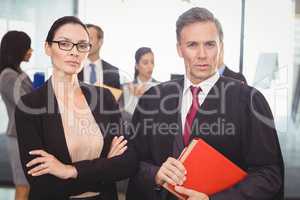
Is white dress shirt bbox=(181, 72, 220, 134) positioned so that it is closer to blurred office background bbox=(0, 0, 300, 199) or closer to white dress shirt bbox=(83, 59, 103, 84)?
blurred office background bbox=(0, 0, 300, 199)

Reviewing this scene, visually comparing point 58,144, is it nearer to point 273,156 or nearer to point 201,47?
point 201,47

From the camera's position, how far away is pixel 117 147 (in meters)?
1.63

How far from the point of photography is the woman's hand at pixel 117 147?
1615 millimetres

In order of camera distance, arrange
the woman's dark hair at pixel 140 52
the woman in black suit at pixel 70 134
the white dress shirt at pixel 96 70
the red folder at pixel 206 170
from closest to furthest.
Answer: the red folder at pixel 206 170 → the woman in black suit at pixel 70 134 → the white dress shirt at pixel 96 70 → the woman's dark hair at pixel 140 52

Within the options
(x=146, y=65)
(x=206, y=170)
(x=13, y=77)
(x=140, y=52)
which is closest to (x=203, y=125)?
(x=206, y=170)

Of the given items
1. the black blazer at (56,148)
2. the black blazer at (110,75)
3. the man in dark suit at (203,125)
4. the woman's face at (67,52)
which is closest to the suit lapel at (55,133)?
the black blazer at (56,148)

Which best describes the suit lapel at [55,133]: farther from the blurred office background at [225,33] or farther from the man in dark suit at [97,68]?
the blurred office background at [225,33]

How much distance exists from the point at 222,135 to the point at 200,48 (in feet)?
1.08

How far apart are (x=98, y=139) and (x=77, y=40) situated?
1.27 feet

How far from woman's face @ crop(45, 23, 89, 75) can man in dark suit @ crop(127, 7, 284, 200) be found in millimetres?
321

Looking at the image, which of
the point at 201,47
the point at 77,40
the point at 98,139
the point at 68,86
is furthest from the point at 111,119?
the point at 201,47

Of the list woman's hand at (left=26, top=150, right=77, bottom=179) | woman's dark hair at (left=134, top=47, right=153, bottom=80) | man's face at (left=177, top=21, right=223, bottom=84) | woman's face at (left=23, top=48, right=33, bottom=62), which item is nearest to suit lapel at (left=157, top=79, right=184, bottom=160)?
man's face at (left=177, top=21, right=223, bottom=84)

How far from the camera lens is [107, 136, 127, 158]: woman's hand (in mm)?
1615

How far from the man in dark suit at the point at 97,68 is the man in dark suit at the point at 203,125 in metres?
0.48
